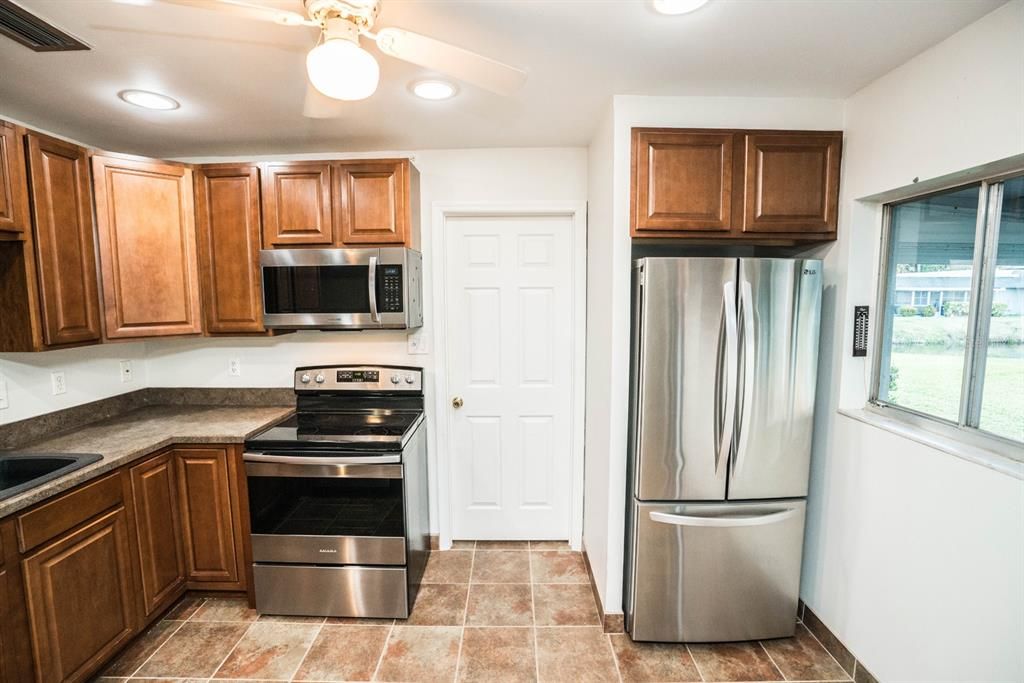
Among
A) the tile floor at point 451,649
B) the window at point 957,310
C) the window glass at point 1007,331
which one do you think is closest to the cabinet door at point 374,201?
the tile floor at point 451,649

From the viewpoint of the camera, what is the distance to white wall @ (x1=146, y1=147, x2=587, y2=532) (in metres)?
2.56

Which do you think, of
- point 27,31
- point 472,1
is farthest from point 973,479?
point 27,31

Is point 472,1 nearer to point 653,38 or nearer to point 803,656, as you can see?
point 653,38

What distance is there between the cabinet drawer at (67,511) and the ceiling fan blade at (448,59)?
1938 millimetres

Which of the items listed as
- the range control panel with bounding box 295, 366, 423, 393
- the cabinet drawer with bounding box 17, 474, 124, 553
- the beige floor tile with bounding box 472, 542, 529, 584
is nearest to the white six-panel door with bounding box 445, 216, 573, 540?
the beige floor tile with bounding box 472, 542, 529, 584

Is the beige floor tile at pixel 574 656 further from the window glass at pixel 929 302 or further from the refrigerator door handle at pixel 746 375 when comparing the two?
the window glass at pixel 929 302

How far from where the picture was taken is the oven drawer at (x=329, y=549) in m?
2.12

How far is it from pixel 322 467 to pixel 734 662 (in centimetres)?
203

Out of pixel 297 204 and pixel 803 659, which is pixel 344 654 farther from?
pixel 297 204

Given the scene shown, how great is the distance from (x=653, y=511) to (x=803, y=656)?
0.93 meters

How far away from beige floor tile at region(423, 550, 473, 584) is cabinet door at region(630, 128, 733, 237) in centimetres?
211

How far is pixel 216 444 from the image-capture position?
6.96 ft

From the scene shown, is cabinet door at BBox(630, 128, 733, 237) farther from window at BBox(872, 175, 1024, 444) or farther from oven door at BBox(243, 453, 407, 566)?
oven door at BBox(243, 453, 407, 566)

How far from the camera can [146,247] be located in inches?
87.0
